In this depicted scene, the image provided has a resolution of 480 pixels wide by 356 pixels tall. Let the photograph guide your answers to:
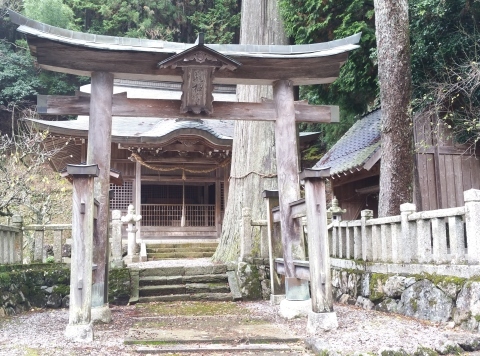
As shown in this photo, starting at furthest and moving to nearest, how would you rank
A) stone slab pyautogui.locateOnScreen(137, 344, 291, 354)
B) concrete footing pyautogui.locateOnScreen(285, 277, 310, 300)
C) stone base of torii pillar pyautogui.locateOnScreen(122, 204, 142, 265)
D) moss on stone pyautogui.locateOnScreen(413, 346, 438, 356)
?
stone base of torii pillar pyautogui.locateOnScreen(122, 204, 142, 265)
concrete footing pyautogui.locateOnScreen(285, 277, 310, 300)
stone slab pyautogui.locateOnScreen(137, 344, 291, 354)
moss on stone pyautogui.locateOnScreen(413, 346, 438, 356)

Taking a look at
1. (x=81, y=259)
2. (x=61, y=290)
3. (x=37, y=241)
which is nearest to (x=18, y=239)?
(x=37, y=241)

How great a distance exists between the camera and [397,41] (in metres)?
8.78

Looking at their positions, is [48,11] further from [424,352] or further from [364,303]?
[424,352]

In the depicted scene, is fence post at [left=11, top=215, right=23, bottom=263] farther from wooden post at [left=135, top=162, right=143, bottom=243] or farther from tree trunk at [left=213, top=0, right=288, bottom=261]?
wooden post at [left=135, top=162, right=143, bottom=243]

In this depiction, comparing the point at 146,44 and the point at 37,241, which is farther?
the point at 37,241

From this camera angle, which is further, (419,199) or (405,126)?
(419,199)

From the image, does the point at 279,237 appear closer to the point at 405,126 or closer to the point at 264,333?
the point at 264,333

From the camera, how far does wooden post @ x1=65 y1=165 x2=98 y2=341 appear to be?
211 inches

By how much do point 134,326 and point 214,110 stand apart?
11.0 feet

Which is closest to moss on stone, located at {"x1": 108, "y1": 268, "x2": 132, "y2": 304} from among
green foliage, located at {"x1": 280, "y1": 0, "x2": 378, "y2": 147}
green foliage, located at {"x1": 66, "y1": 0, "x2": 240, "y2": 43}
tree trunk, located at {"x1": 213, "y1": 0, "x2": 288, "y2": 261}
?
tree trunk, located at {"x1": 213, "y1": 0, "x2": 288, "y2": 261}

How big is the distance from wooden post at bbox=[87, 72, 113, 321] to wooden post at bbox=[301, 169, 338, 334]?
2877 millimetres

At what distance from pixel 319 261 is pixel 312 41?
28.4 ft

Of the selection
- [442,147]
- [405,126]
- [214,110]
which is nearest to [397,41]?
[405,126]

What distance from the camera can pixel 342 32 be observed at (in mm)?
→ 11883
